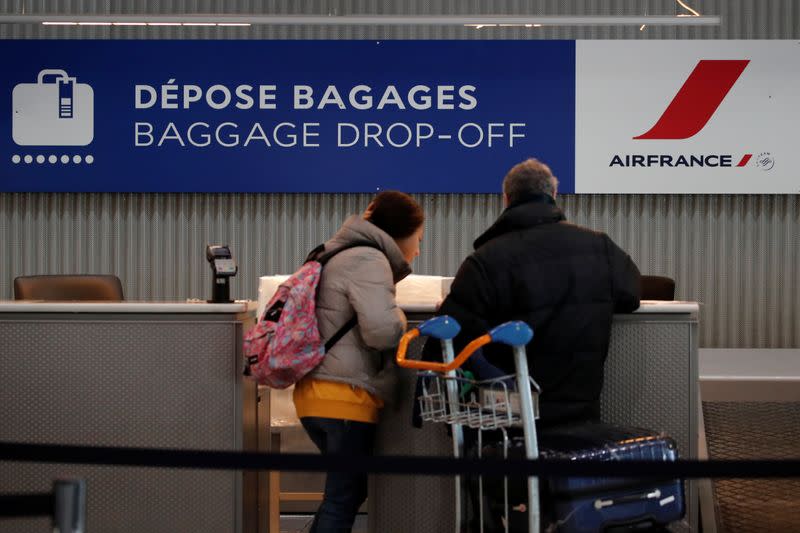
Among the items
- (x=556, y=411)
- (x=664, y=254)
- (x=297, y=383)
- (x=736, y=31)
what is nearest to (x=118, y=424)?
(x=297, y=383)

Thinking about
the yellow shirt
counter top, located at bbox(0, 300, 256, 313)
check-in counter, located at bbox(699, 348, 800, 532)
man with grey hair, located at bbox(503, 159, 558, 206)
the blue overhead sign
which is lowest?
check-in counter, located at bbox(699, 348, 800, 532)

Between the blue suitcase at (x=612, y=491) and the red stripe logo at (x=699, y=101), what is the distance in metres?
4.26

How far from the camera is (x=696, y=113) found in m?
7.08

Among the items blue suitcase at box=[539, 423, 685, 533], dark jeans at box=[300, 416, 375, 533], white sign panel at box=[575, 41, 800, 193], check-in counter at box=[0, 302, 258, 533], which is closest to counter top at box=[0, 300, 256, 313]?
check-in counter at box=[0, 302, 258, 533]

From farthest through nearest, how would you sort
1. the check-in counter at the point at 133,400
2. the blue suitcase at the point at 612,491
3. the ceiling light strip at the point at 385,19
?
the ceiling light strip at the point at 385,19
the check-in counter at the point at 133,400
the blue suitcase at the point at 612,491

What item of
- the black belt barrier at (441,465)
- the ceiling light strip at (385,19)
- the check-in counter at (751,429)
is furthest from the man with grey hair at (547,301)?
the ceiling light strip at (385,19)

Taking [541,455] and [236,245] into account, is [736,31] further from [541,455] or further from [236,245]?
[541,455]

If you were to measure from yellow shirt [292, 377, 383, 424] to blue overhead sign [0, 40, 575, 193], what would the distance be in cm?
382

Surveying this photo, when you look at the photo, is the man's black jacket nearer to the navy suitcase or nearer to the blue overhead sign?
the navy suitcase

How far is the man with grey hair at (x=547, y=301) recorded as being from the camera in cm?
334

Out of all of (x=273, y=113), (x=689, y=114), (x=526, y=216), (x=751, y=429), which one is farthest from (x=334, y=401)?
(x=689, y=114)

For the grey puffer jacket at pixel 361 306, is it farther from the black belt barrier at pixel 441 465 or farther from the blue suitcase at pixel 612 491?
the black belt barrier at pixel 441 465

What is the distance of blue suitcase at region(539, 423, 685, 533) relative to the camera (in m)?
3.04

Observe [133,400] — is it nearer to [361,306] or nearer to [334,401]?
[334,401]
